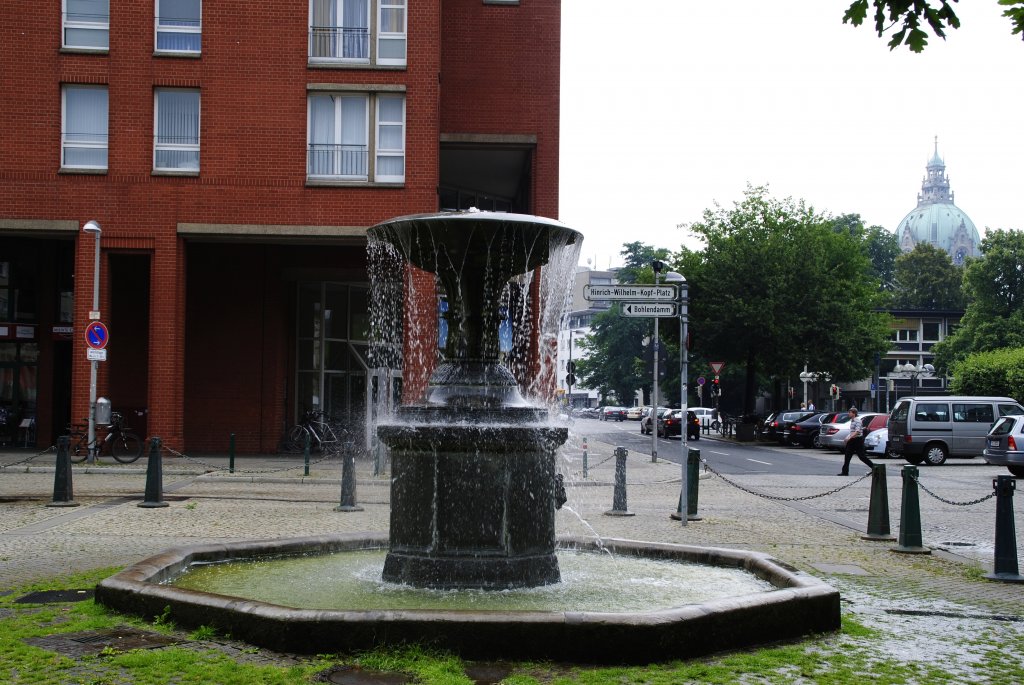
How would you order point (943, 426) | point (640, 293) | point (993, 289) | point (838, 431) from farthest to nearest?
point (993, 289), point (838, 431), point (943, 426), point (640, 293)

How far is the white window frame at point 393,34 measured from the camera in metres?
27.3

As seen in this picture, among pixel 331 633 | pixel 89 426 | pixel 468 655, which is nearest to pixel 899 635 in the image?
pixel 468 655

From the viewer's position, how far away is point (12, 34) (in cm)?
2675

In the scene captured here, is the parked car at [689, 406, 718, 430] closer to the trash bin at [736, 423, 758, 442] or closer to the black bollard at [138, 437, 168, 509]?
the trash bin at [736, 423, 758, 442]

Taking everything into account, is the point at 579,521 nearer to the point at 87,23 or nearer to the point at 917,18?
the point at 917,18

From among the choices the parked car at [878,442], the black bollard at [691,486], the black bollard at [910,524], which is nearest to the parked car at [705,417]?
the parked car at [878,442]

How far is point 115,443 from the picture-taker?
82.8 ft

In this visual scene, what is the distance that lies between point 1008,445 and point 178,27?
22350 millimetres

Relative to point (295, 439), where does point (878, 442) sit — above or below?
below

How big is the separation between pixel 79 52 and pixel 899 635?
82.3ft

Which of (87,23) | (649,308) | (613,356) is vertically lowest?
(649,308)

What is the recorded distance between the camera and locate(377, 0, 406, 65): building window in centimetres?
2745

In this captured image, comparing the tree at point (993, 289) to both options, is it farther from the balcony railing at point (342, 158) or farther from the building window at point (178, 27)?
the building window at point (178, 27)

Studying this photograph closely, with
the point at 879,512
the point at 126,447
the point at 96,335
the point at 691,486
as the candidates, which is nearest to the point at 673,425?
the point at 126,447
